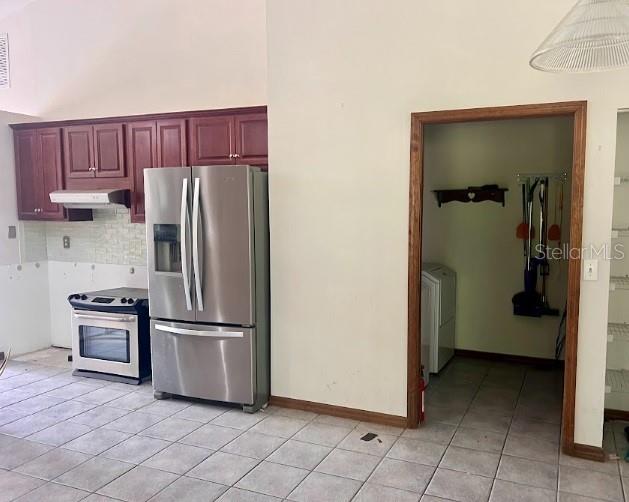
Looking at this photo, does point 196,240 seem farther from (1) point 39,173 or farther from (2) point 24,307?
(2) point 24,307

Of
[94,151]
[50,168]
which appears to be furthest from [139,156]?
[50,168]

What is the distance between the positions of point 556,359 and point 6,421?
14.8 feet

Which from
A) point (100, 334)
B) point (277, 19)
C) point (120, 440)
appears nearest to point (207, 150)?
point (277, 19)

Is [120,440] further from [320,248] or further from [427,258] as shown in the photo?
[427,258]

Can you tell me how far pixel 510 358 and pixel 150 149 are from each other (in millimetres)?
3853

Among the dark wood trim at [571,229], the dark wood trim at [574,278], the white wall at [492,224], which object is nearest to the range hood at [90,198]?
the dark wood trim at [571,229]

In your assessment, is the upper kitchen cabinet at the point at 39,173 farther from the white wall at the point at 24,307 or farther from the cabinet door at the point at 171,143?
the cabinet door at the point at 171,143

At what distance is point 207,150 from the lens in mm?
4477

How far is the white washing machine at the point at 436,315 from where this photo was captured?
14.2 feet

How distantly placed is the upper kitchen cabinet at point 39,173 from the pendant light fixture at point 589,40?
4.51 m

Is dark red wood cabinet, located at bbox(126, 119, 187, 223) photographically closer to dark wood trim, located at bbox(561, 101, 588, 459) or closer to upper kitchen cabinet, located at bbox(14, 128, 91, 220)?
upper kitchen cabinet, located at bbox(14, 128, 91, 220)

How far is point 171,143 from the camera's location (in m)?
4.60

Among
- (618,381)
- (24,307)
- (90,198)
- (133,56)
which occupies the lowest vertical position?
(618,381)

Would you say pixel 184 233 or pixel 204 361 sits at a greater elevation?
pixel 184 233
